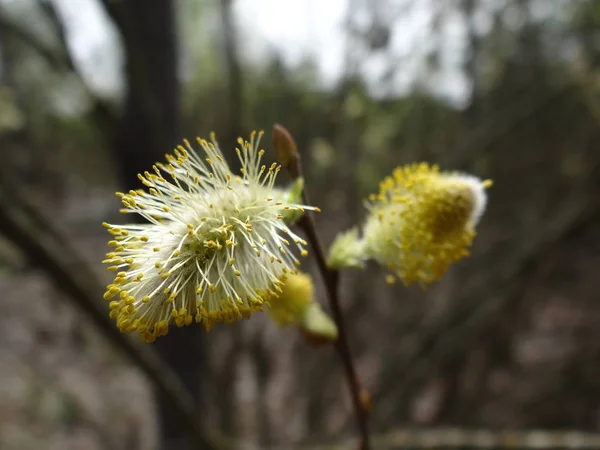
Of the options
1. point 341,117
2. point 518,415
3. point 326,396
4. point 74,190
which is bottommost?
point 518,415

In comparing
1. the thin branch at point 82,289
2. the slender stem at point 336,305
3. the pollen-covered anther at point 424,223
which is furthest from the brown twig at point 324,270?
the thin branch at point 82,289

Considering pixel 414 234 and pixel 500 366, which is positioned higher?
pixel 500 366

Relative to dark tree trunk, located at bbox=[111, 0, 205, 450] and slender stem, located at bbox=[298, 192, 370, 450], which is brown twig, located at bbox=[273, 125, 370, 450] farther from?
dark tree trunk, located at bbox=[111, 0, 205, 450]

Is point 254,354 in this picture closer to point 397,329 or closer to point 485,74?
point 397,329

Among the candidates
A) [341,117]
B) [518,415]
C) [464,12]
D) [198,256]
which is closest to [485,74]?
[464,12]

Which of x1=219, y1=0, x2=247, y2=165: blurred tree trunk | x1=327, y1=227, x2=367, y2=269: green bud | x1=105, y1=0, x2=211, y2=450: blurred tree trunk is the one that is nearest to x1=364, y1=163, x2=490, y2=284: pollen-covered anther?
x1=327, y1=227, x2=367, y2=269: green bud

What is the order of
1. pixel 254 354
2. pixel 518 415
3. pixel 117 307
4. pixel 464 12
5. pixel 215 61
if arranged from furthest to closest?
pixel 215 61 < pixel 518 415 < pixel 254 354 < pixel 464 12 < pixel 117 307

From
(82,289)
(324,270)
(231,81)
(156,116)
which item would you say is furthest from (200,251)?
(231,81)
